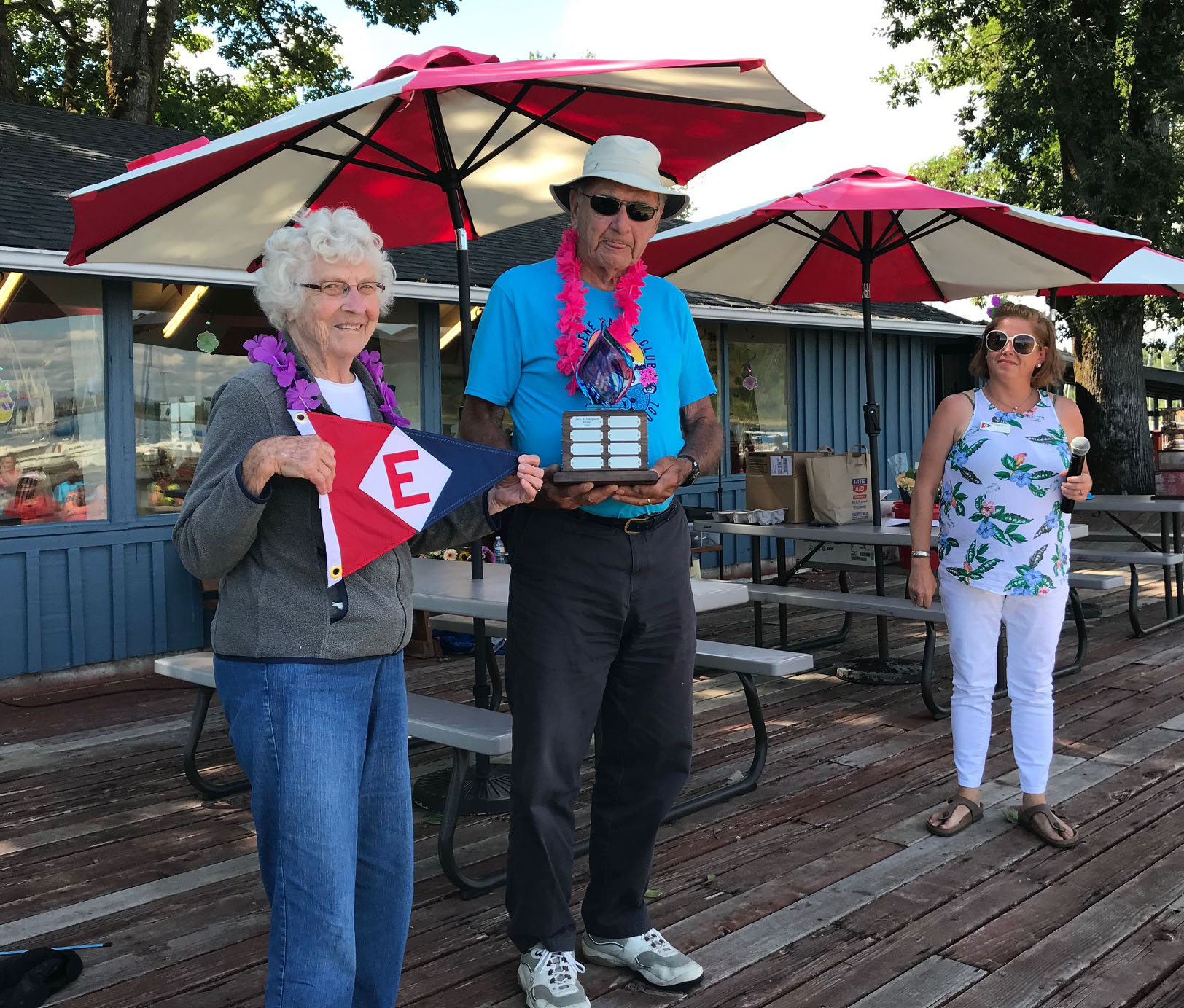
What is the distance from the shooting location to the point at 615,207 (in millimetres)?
2814

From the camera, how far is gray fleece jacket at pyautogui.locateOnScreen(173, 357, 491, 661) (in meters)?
2.03

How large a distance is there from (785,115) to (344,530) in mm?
2919

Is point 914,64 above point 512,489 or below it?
above

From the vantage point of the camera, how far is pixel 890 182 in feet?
18.8

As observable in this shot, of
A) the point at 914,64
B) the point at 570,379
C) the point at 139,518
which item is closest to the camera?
the point at 570,379

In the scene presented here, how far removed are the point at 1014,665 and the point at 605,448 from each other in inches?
83.3

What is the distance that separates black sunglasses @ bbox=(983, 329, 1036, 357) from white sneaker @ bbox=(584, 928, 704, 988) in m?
2.28

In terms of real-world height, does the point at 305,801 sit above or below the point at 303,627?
below

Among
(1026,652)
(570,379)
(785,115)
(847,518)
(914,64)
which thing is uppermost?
(914,64)

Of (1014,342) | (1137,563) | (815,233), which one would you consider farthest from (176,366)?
(1137,563)

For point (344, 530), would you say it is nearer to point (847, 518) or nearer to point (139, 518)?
point (847, 518)

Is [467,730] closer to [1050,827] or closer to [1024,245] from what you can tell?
[1050,827]

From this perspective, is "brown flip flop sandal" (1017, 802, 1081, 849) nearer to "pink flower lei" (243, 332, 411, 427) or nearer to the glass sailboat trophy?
the glass sailboat trophy

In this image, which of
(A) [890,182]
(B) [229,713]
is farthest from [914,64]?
(B) [229,713]
